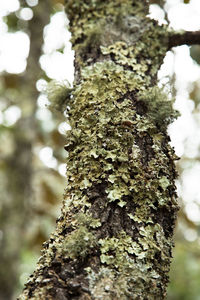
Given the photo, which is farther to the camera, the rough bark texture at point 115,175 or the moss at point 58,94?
the moss at point 58,94

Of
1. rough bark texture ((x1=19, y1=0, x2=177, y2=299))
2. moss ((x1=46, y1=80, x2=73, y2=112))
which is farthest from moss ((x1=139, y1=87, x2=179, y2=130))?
moss ((x1=46, y1=80, x2=73, y2=112))

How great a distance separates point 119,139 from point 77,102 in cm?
19

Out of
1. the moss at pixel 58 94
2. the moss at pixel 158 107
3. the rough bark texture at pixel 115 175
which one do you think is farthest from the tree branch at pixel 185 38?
the moss at pixel 58 94

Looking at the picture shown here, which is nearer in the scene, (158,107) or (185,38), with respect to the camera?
(158,107)

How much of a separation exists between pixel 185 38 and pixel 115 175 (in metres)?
0.56

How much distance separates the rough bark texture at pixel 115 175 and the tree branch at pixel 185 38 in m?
0.02

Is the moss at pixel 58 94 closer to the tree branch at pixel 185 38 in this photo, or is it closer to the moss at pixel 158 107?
the moss at pixel 158 107

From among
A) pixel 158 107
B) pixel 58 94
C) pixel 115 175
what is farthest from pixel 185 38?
pixel 115 175

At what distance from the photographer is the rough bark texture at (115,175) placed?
862mm

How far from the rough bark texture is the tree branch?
2 centimetres

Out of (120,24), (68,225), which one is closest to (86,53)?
(120,24)

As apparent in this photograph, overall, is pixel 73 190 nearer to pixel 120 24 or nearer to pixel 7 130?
pixel 120 24

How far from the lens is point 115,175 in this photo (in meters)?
0.98

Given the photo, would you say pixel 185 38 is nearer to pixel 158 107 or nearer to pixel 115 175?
pixel 158 107
